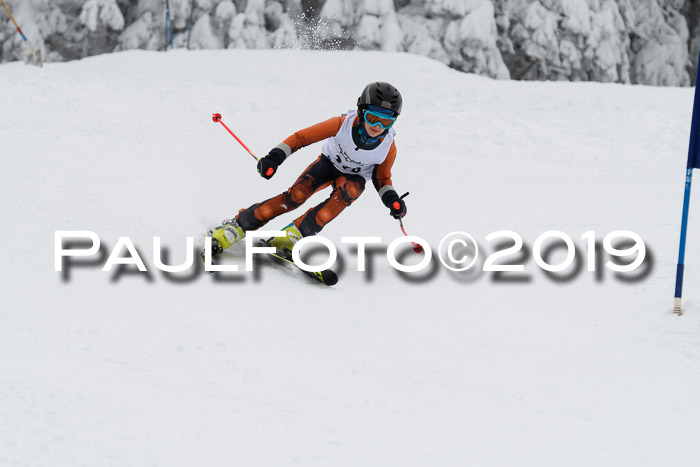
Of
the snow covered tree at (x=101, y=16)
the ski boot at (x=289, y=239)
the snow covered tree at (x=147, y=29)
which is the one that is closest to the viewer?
the ski boot at (x=289, y=239)

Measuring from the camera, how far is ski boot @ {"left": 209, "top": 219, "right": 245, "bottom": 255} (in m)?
4.17

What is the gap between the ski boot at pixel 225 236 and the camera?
4172 millimetres

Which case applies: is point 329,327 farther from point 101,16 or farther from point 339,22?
point 101,16

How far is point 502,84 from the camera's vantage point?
433 inches

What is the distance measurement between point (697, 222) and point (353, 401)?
456cm

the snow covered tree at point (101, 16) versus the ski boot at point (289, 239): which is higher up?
the snow covered tree at point (101, 16)

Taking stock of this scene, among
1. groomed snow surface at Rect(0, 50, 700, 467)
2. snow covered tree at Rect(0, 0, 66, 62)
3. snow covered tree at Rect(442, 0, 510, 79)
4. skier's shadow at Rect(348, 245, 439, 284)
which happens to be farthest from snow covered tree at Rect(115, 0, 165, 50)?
skier's shadow at Rect(348, 245, 439, 284)

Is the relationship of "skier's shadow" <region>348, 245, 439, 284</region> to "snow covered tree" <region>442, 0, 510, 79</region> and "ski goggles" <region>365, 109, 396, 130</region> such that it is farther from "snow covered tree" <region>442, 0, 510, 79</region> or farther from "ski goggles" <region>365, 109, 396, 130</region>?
"snow covered tree" <region>442, 0, 510, 79</region>

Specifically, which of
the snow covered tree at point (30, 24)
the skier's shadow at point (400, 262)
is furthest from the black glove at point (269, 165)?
the snow covered tree at point (30, 24)

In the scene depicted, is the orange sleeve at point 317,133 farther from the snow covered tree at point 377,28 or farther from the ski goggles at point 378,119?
the snow covered tree at point 377,28

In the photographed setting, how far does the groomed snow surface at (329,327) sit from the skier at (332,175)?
0.29 m

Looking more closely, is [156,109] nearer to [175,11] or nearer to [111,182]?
[111,182]

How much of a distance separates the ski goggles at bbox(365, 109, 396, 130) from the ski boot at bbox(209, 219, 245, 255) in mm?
1154

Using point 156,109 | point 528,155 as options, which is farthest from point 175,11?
point 528,155
